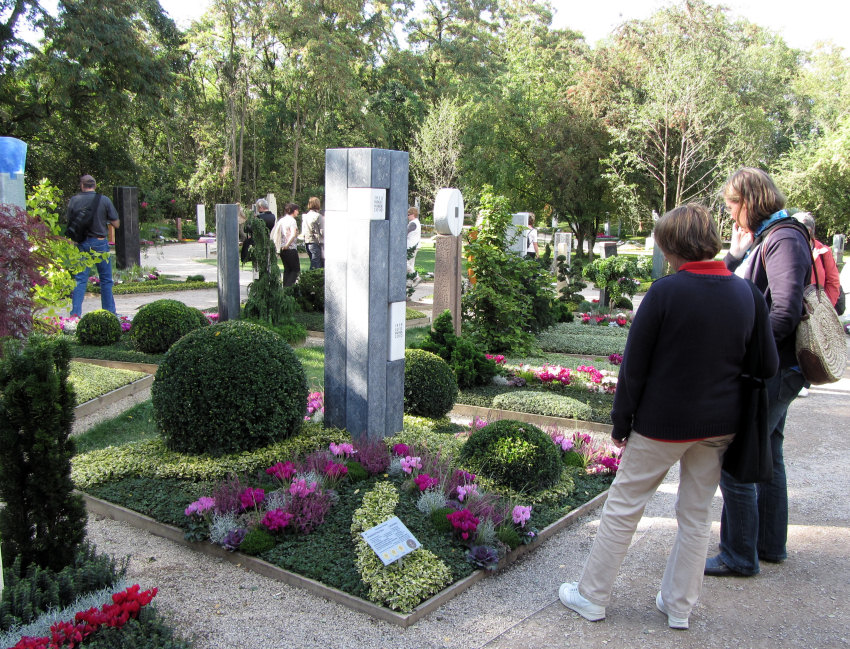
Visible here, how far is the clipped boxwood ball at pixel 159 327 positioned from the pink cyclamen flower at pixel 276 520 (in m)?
4.90

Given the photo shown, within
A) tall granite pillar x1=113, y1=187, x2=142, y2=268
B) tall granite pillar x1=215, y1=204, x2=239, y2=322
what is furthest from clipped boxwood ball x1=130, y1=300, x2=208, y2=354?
tall granite pillar x1=113, y1=187, x2=142, y2=268

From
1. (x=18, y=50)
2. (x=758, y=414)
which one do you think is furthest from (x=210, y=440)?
(x=18, y=50)

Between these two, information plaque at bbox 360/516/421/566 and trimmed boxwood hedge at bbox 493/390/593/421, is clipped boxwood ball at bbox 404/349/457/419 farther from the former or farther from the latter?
information plaque at bbox 360/516/421/566

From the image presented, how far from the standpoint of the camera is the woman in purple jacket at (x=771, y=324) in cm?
358

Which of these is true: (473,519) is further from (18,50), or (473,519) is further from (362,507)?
(18,50)

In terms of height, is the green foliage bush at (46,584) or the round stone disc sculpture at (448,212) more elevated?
the round stone disc sculpture at (448,212)

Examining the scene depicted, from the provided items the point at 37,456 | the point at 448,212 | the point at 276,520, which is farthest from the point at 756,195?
the point at 448,212

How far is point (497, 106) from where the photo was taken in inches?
1072

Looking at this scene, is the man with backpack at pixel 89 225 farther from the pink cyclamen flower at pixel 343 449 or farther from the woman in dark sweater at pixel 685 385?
the woman in dark sweater at pixel 685 385

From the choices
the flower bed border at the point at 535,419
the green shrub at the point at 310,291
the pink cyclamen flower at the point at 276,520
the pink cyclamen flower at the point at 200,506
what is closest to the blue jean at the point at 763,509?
the pink cyclamen flower at the point at 276,520

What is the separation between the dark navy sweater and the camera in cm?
298

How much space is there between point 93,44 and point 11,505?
20.5 m

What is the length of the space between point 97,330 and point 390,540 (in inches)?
262

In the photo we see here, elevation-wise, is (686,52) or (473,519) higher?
(686,52)
